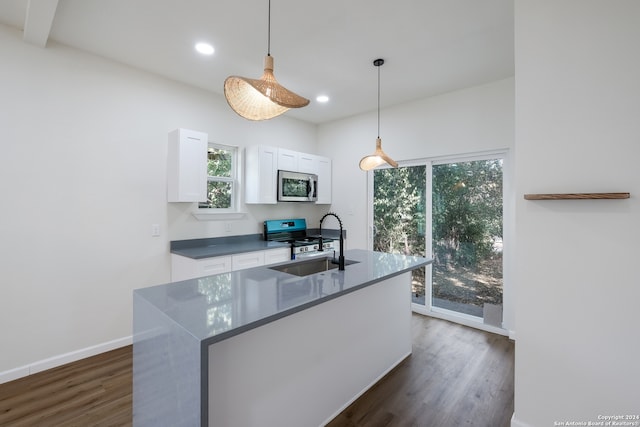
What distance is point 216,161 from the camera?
378cm

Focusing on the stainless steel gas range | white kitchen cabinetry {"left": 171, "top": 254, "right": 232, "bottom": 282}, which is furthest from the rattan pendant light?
the stainless steel gas range

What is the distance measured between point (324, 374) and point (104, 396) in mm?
1692

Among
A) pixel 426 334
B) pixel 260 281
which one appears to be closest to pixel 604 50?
pixel 260 281

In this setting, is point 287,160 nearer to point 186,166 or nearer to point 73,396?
point 186,166

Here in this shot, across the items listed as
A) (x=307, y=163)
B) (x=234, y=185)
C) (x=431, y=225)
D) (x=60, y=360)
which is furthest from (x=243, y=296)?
(x=307, y=163)

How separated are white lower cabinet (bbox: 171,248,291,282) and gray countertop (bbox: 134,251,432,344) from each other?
1163 millimetres

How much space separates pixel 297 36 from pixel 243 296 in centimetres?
217

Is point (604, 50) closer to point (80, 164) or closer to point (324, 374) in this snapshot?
point (324, 374)

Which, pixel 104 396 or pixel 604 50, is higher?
pixel 604 50

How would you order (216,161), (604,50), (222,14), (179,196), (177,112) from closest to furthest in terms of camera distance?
(604,50) → (222,14) → (179,196) → (177,112) → (216,161)

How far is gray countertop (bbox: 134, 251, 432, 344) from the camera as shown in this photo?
3.96 ft

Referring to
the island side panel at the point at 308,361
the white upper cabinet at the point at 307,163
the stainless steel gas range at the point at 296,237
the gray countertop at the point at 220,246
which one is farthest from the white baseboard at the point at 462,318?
Result: the white upper cabinet at the point at 307,163

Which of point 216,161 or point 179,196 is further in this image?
point 216,161

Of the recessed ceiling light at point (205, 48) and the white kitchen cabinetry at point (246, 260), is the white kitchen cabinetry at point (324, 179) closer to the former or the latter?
the white kitchen cabinetry at point (246, 260)
